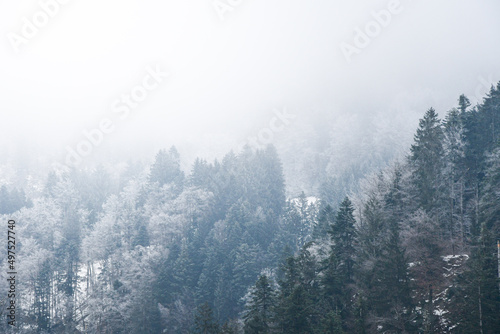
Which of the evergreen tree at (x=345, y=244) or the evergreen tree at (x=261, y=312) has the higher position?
the evergreen tree at (x=345, y=244)

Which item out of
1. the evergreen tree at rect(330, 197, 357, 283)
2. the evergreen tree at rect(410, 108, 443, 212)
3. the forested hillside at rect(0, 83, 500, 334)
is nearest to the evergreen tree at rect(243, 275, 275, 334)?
the forested hillside at rect(0, 83, 500, 334)

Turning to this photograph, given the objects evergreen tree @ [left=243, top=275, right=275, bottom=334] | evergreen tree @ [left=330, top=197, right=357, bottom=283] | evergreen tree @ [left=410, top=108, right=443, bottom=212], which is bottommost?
evergreen tree @ [left=243, top=275, right=275, bottom=334]

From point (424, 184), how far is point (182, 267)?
39.0m

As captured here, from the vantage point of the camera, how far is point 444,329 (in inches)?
1022

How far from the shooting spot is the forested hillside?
92.7 feet

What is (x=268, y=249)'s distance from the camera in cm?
6138

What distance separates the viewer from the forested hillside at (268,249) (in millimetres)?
28266

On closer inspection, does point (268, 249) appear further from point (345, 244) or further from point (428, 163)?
point (428, 163)

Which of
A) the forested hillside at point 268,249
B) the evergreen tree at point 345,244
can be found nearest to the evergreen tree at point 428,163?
the forested hillside at point 268,249

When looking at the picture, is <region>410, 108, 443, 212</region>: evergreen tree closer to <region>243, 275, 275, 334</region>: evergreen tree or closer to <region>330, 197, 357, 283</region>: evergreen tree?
<region>330, 197, 357, 283</region>: evergreen tree

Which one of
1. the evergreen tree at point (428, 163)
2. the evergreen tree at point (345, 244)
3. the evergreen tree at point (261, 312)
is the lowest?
the evergreen tree at point (261, 312)

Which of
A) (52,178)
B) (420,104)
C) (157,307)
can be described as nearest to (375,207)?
(157,307)

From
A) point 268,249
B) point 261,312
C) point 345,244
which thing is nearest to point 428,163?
point 345,244

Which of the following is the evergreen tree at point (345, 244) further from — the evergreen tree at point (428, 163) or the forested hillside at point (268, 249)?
the evergreen tree at point (428, 163)
